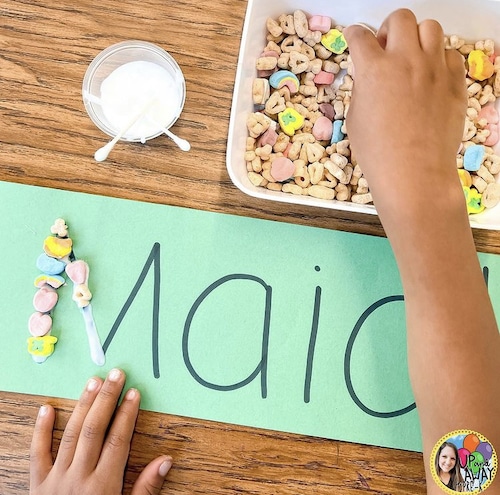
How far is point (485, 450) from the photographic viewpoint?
0.54 meters

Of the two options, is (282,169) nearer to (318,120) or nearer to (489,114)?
(318,120)

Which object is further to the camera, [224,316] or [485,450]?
[224,316]

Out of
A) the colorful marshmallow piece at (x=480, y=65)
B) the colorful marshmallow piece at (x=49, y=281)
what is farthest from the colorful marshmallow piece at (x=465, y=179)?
the colorful marshmallow piece at (x=49, y=281)

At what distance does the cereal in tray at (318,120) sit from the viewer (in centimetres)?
62

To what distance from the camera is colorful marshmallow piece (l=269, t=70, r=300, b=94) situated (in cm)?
62

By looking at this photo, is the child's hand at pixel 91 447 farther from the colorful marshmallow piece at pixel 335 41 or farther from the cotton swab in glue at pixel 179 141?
the colorful marshmallow piece at pixel 335 41

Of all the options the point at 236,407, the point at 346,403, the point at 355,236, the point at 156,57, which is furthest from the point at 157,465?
the point at 156,57

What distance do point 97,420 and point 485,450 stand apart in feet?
1.23

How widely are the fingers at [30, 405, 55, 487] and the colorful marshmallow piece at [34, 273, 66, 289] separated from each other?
12 centimetres

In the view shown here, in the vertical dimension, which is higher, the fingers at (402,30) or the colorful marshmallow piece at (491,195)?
the fingers at (402,30)

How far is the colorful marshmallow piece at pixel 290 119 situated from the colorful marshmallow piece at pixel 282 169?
0.11 ft

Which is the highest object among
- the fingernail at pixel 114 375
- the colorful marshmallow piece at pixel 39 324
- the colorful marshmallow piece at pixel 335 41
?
the colorful marshmallow piece at pixel 335 41

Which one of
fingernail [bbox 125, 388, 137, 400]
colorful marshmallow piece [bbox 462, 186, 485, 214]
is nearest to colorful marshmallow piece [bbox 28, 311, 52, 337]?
fingernail [bbox 125, 388, 137, 400]

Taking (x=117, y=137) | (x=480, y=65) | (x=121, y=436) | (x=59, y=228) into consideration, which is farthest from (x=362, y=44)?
(x=121, y=436)
